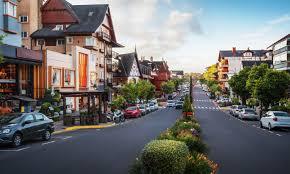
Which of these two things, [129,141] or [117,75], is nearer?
[129,141]

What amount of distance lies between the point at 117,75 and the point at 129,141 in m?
62.7

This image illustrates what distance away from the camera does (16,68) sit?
3884 centimetres

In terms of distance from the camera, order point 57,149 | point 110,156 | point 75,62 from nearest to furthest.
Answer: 1. point 110,156
2. point 57,149
3. point 75,62

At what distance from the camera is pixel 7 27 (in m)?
35.3

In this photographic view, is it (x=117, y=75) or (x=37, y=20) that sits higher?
(x=37, y=20)

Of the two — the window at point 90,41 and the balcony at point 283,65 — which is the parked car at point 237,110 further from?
the window at point 90,41

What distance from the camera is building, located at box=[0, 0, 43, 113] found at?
115 feet

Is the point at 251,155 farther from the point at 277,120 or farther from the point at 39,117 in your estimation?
the point at 277,120

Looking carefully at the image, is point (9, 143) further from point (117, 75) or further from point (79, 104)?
point (117, 75)

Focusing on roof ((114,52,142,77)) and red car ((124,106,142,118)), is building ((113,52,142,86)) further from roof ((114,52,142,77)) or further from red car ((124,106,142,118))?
red car ((124,106,142,118))

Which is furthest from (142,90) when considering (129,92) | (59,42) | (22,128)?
(22,128)

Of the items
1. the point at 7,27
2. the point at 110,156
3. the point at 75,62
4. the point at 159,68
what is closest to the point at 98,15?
the point at 75,62

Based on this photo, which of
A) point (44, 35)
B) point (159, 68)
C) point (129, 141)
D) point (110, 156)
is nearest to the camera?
point (110, 156)

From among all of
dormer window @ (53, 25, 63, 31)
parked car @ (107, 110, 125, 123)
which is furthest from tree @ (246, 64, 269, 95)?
dormer window @ (53, 25, 63, 31)
